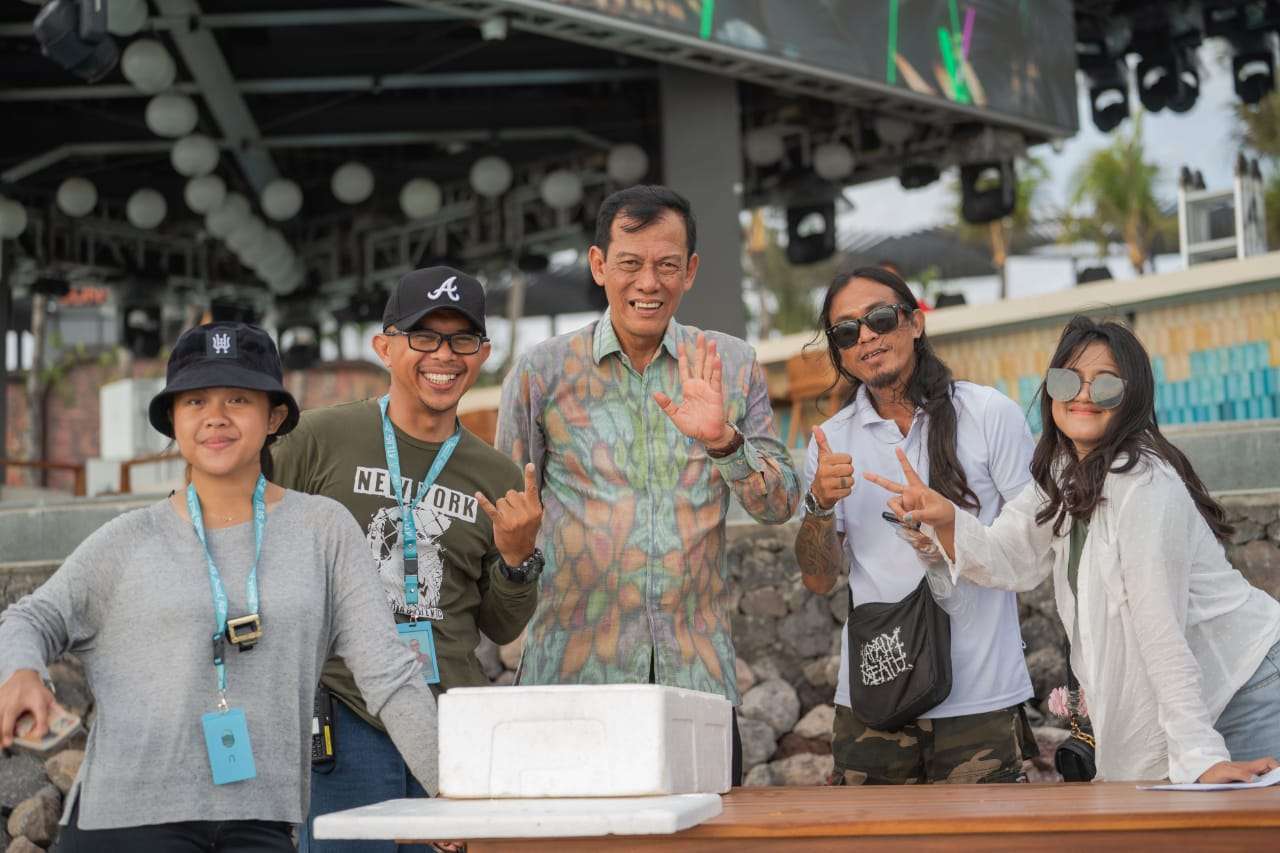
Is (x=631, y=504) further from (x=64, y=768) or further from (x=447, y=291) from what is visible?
(x=64, y=768)

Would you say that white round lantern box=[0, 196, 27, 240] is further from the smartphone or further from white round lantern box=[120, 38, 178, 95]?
the smartphone

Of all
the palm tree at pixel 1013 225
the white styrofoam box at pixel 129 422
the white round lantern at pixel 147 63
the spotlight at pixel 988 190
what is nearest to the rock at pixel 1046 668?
the white round lantern at pixel 147 63

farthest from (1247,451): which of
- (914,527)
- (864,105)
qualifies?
(864,105)

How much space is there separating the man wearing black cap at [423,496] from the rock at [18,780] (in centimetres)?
298

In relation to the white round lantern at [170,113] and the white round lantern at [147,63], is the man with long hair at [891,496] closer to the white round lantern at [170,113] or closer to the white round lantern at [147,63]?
the white round lantern at [147,63]

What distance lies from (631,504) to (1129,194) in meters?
25.7

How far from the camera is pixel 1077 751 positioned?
3.57 m

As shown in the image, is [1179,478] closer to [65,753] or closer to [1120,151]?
[65,753]

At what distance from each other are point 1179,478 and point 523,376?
59.4 inches

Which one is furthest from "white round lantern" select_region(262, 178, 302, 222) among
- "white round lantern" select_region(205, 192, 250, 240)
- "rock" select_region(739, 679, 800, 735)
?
"rock" select_region(739, 679, 800, 735)

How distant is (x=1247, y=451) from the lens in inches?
239

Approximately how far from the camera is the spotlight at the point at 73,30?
9086 mm

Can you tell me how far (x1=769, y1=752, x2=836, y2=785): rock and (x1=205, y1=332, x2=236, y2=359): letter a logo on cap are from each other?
357cm

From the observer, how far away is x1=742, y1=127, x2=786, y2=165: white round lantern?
1454 centimetres
